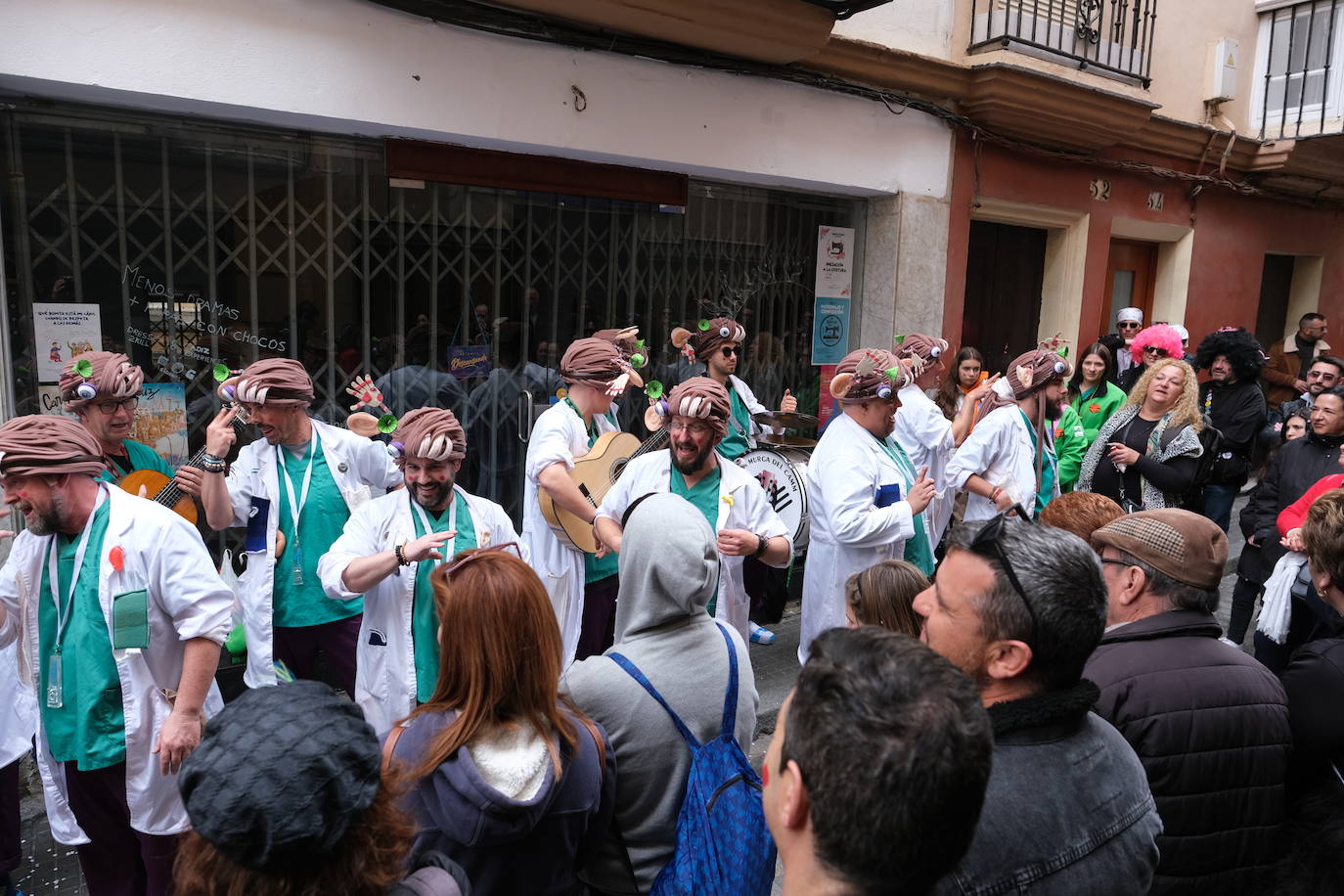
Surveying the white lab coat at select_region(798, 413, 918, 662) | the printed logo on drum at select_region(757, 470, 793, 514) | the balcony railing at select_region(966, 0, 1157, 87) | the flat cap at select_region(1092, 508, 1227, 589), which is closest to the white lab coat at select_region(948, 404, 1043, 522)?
the printed logo on drum at select_region(757, 470, 793, 514)

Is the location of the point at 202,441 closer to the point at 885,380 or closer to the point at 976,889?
the point at 885,380

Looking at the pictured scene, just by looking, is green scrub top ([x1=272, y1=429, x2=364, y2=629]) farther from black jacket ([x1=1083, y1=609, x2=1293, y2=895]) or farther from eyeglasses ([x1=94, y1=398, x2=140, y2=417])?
black jacket ([x1=1083, y1=609, x2=1293, y2=895])

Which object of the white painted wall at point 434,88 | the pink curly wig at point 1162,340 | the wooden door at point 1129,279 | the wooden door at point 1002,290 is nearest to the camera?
the white painted wall at point 434,88

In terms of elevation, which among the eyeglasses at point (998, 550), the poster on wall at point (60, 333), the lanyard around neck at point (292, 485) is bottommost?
the lanyard around neck at point (292, 485)

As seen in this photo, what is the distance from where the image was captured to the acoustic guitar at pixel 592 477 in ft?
15.8

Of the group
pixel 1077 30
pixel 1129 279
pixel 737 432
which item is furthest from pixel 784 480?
pixel 1129 279

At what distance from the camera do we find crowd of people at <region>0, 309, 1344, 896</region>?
1.46m

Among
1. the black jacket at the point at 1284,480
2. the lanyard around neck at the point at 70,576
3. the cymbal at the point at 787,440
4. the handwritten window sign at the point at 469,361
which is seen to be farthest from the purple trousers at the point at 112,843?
the black jacket at the point at 1284,480

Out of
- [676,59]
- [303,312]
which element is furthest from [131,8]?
[676,59]

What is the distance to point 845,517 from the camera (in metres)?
4.37

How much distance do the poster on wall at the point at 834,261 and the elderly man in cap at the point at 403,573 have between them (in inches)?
206

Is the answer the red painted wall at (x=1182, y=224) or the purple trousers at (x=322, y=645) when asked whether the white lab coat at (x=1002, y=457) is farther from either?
the purple trousers at (x=322, y=645)

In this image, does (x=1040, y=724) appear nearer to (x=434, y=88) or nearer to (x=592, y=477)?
(x=592, y=477)

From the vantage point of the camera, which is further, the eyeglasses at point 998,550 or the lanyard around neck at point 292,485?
the lanyard around neck at point 292,485
